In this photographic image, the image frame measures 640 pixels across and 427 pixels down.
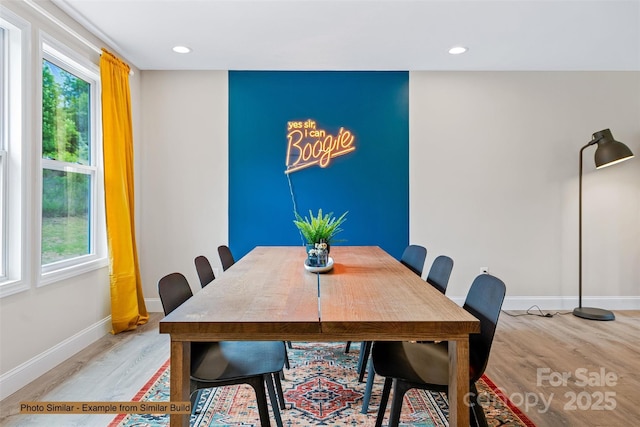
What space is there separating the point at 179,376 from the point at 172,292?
0.45 meters

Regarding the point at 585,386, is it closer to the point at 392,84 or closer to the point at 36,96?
the point at 392,84

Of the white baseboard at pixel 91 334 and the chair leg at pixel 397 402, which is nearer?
the chair leg at pixel 397 402

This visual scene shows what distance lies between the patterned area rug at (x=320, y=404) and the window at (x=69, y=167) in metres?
1.28

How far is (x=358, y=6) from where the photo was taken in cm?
270

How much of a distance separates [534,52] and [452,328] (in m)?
3.35

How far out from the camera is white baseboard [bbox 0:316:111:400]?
7.32 feet

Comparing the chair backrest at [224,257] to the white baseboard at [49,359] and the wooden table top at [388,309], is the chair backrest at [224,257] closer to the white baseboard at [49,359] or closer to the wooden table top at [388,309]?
the wooden table top at [388,309]

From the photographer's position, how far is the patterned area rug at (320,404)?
1931mm

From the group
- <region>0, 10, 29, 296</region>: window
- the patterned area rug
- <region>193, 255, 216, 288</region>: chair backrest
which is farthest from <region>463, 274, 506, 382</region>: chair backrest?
<region>0, 10, 29, 296</region>: window

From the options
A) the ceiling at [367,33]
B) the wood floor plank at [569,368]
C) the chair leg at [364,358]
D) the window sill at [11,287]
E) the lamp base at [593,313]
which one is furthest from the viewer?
the lamp base at [593,313]

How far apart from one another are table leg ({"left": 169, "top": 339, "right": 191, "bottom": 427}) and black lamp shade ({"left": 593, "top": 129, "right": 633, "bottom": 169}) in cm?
410

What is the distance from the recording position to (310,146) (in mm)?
4078

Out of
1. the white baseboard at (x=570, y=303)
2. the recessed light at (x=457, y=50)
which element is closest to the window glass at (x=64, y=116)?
the recessed light at (x=457, y=50)

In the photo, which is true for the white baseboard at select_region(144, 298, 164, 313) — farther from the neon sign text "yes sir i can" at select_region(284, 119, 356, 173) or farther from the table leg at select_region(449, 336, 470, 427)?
the table leg at select_region(449, 336, 470, 427)
